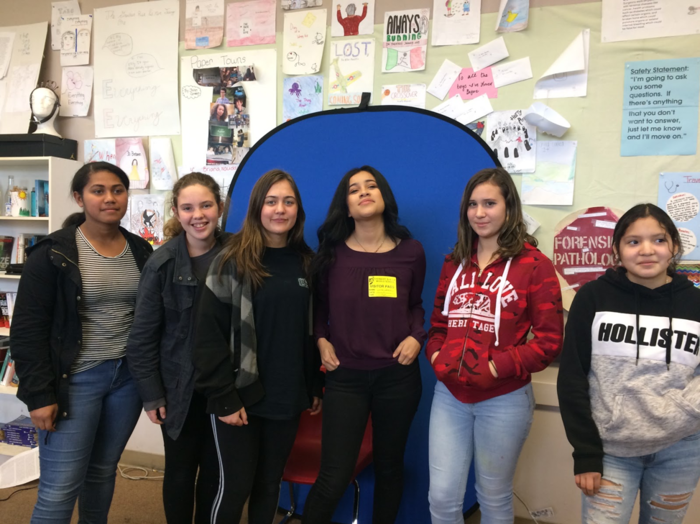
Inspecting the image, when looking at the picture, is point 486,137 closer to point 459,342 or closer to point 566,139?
point 566,139

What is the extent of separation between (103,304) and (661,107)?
6.86 ft

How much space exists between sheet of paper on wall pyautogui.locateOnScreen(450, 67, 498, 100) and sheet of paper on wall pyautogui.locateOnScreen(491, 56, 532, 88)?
23 mm

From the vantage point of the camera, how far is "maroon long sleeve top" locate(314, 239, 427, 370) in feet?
5.02

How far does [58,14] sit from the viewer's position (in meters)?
2.46

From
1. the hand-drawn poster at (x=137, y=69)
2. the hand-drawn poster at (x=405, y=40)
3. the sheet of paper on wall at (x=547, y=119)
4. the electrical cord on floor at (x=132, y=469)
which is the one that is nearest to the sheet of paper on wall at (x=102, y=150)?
the hand-drawn poster at (x=137, y=69)

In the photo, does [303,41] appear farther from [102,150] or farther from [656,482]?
[656,482]

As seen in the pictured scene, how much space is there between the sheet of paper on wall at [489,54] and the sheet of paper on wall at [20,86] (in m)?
2.25

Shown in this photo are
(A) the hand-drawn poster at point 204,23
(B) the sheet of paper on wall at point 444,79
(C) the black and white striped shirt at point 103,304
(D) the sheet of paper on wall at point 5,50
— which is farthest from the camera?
Answer: (D) the sheet of paper on wall at point 5,50

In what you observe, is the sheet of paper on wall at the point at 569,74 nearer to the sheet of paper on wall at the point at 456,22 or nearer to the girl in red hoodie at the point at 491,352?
the sheet of paper on wall at the point at 456,22

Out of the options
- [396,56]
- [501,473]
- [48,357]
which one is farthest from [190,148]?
[501,473]

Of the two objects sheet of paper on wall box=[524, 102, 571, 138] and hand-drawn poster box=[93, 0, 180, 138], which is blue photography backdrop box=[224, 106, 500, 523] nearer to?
sheet of paper on wall box=[524, 102, 571, 138]

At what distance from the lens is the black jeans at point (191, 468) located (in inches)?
61.3

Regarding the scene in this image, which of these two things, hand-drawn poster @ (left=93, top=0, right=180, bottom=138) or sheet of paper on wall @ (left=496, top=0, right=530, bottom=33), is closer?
sheet of paper on wall @ (left=496, top=0, right=530, bottom=33)

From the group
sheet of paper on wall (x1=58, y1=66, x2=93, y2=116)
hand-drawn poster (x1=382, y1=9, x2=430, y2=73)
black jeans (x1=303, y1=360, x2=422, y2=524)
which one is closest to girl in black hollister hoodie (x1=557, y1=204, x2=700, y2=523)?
black jeans (x1=303, y1=360, x2=422, y2=524)
